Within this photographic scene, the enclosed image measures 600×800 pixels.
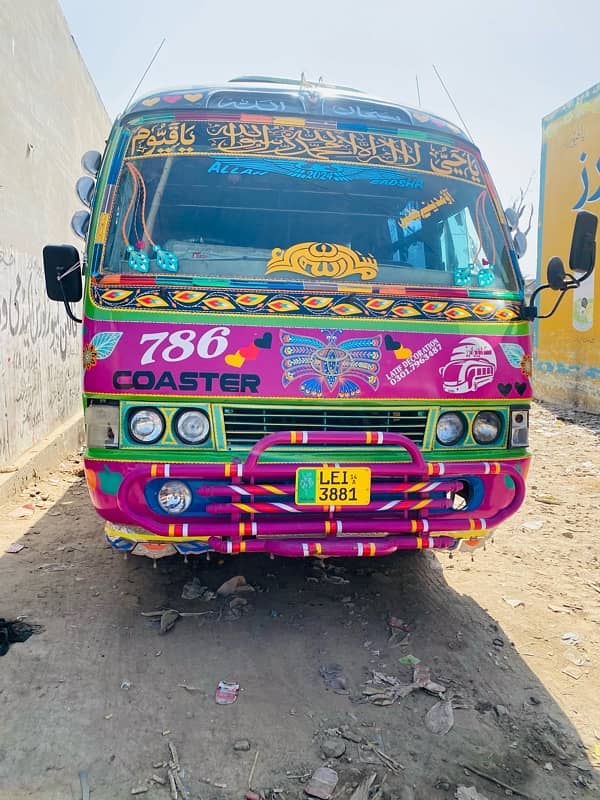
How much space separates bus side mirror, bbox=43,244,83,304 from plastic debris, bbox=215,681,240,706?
2112 millimetres

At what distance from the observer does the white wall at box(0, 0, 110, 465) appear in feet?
19.2

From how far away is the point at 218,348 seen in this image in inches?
117

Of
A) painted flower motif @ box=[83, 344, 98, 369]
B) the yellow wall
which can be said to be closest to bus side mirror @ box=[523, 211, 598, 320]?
painted flower motif @ box=[83, 344, 98, 369]

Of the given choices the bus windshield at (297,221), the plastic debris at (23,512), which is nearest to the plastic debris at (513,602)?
the bus windshield at (297,221)

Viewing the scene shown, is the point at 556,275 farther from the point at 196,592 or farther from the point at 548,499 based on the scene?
the point at 548,499

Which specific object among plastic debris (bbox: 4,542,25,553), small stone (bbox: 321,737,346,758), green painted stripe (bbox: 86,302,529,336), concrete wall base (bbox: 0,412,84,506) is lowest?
small stone (bbox: 321,737,346,758)

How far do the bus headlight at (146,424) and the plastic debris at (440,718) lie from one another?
175 centimetres

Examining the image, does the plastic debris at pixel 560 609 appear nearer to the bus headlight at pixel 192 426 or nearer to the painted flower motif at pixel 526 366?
the painted flower motif at pixel 526 366

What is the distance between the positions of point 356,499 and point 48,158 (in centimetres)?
639

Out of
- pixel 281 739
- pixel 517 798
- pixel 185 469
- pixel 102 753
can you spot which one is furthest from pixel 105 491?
pixel 517 798

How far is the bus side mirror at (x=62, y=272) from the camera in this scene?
3371 millimetres

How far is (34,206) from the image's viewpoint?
678 centimetres

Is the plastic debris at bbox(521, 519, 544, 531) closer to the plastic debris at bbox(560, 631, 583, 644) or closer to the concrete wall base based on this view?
the plastic debris at bbox(560, 631, 583, 644)

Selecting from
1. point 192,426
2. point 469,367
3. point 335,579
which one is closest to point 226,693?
point 192,426
